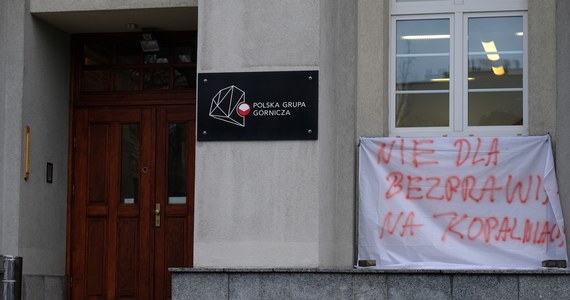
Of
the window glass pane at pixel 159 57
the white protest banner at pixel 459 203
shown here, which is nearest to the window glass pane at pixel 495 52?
the white protest banner at pixel 459 203

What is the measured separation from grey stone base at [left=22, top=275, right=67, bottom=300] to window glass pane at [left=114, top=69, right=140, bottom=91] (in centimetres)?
237

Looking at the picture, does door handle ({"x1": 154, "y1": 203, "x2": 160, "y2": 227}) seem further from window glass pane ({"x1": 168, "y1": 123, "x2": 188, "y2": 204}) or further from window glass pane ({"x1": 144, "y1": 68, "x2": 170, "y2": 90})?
window glass pane ({"x1": 144, "y1": 68, "x2": 170, "y2": 90})

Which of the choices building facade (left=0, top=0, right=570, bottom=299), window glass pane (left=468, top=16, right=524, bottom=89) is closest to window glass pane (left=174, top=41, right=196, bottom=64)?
building facade (left=0, top=0, right=570, bottom=299)

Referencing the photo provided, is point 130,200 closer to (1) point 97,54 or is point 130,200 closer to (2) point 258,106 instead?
(1) point 97,54

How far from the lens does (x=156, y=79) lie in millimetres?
12844

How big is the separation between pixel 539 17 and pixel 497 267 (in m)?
2.68

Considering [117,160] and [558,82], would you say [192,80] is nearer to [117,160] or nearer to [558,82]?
[117,160]

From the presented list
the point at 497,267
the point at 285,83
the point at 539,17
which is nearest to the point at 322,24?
the point at 285,83

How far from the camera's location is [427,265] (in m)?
10.9

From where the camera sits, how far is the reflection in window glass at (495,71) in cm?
1141

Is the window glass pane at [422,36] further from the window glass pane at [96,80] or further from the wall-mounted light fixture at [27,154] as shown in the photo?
the wall-mounted light fixture at [27,154]

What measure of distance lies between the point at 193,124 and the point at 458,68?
10.5 feet

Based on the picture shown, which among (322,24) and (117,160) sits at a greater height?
(322,24)

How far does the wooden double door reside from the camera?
491 inches
